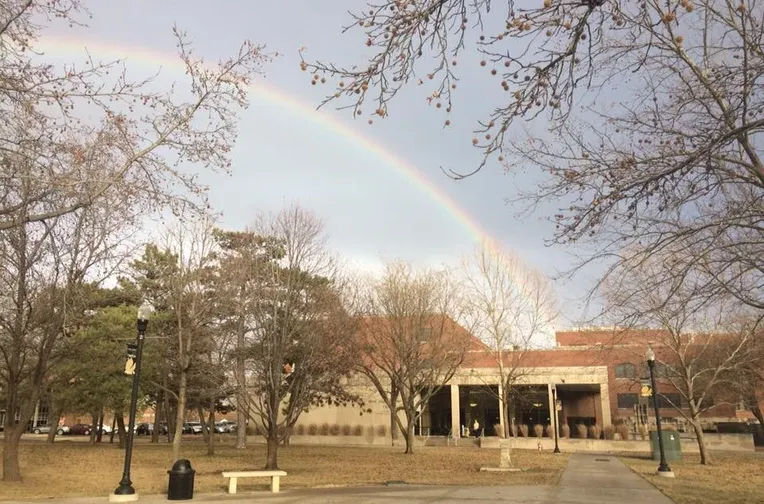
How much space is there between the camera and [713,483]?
16531 mm

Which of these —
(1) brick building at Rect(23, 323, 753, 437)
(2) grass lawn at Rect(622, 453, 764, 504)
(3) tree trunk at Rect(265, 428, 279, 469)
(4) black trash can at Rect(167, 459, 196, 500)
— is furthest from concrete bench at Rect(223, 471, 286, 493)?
(1) brick building at Rect(23, 323, 753, 437)

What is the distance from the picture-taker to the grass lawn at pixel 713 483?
1306cm

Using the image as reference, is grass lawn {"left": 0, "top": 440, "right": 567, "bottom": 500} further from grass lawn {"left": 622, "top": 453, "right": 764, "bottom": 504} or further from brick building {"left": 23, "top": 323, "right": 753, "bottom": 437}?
brick building {"left": 23, "top": 323, "right": 753, "bottom": 437}

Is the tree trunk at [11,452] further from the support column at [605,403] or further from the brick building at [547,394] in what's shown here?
the support column at [605,403]

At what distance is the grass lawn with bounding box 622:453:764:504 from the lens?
42.9 ft

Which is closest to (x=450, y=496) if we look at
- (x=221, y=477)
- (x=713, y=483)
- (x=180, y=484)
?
(x=180, y=484)

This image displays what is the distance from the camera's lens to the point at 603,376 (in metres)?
42.3

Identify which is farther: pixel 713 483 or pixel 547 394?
pixel 547 394

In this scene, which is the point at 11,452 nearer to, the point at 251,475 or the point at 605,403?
the point at 251,475

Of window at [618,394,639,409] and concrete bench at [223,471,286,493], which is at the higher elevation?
window at [618,394,639,409]

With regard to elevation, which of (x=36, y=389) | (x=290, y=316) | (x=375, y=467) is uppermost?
(x=290, y=316)

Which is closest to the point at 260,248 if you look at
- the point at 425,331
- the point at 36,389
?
the point at 36,389

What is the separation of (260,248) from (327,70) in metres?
17.0

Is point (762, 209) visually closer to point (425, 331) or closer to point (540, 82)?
point (540, 82)
